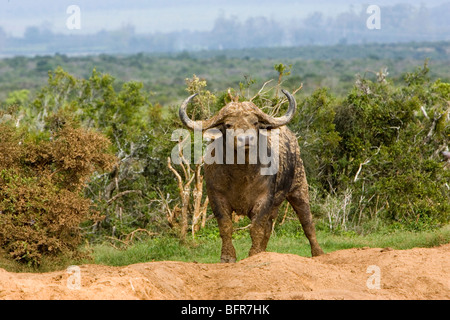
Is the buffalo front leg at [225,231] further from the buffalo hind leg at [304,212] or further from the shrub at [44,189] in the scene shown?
the shrub at [44,189]

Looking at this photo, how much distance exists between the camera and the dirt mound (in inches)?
289

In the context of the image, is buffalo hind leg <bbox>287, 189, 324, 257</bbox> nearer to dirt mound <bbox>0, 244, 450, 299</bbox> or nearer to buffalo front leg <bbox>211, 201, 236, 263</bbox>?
buffalo front leg <bbox>211, 201, 236, 263</bbox>

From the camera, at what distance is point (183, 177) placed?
16.5 m

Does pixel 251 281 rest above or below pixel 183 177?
above

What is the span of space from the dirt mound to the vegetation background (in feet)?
7.47

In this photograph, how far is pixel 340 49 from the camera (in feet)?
472

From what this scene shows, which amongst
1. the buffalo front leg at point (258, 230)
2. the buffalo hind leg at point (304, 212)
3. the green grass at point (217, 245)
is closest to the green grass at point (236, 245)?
the green grass at point (217, 245)

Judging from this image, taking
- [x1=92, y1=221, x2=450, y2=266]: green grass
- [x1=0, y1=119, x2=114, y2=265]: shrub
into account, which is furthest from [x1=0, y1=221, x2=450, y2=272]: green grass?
[x1=0, y1=119, x2=114, y2=265]: shrub

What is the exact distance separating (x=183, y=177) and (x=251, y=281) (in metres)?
8.41

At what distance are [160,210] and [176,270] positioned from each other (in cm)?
676

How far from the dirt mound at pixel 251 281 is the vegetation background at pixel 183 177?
2.28 meters

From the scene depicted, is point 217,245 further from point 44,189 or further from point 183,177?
point 44,189

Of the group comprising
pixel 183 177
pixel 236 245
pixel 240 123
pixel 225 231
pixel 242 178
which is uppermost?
pixel 240 123

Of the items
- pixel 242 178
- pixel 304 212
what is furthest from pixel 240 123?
pixel 304 212
